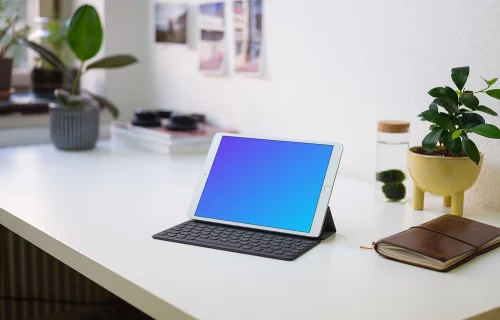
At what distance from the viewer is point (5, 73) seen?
2008mm

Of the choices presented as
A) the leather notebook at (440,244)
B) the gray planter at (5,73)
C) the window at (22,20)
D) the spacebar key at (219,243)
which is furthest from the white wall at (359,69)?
the window at (22,20)

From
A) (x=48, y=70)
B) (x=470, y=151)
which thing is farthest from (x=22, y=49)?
(x=470, y=151)

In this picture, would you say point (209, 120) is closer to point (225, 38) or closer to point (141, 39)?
point (225, 38)

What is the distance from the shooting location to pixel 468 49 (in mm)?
1236

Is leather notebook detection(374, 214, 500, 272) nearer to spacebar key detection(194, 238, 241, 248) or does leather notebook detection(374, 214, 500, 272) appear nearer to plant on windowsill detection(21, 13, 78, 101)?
spacebar key detection(194, 238, 241, 248)

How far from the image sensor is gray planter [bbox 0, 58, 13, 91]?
199 cm

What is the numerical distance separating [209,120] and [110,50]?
1.49 feet

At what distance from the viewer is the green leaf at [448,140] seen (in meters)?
1.12

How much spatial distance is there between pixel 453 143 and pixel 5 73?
1.47 metres

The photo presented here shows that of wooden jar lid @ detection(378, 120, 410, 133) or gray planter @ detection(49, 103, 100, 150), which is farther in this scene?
gray planter @ detection(49, 103, 100, 150)

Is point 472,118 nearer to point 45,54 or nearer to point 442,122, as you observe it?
point 442,122

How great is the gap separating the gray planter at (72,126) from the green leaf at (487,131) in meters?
1.08

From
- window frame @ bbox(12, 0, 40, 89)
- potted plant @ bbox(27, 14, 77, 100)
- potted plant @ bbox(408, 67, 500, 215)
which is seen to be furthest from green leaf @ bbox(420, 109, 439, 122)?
window frame @ bbox(12, 0, 40, 89)

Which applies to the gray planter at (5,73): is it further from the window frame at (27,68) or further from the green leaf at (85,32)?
the green leaf at (85,32)
